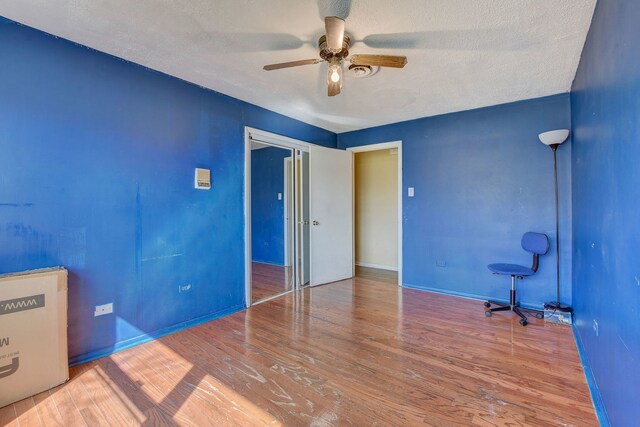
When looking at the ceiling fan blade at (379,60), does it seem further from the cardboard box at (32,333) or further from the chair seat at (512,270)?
the cardboard box at (32,333)

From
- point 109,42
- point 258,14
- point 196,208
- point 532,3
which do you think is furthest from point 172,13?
point 532,3

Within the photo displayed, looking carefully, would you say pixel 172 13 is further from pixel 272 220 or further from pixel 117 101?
pixel 272 220

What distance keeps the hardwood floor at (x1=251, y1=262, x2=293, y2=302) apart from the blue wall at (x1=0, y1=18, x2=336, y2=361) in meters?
0.69

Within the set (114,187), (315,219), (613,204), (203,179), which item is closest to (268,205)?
(315,219)

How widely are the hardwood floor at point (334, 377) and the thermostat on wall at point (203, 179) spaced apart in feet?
4.58

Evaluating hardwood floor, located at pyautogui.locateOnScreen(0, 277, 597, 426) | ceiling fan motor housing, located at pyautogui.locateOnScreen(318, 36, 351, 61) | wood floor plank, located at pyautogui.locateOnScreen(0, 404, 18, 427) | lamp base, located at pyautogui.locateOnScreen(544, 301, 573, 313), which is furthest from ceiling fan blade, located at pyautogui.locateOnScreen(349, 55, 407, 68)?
wood floor plank, located at pyautogui.locateOnScreen(0, 404, 18, 427)

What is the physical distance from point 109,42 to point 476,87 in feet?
10.7

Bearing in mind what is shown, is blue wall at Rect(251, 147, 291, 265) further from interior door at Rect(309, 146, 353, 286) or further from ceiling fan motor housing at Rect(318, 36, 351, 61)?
ceiling fan motor housing at Rect(318, 36, 351, 61)

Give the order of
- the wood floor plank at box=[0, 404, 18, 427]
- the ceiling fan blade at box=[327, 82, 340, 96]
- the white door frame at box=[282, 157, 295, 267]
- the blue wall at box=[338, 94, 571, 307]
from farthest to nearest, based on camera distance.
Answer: the white door frame at box=[282, 157, 295, 267], the blue wall at box=[338, 94, 571, 307], the ceiling fan blade at box=[327, 82, 340, 96], the wood floor plank at box=[0, 404, 18, 427]

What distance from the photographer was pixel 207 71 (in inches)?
104

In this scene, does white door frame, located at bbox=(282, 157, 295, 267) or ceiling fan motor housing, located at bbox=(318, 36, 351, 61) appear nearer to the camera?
ceiling fan motor housing, located at bbox=(318, 36, 351, 61)

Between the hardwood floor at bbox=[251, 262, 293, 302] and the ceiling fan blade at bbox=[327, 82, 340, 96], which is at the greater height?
the ceiling fan blade at bbox=[327, 82, 340, 96]

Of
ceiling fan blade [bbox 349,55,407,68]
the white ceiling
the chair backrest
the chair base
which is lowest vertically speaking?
the chair base

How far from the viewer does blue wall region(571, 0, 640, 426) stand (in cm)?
115
